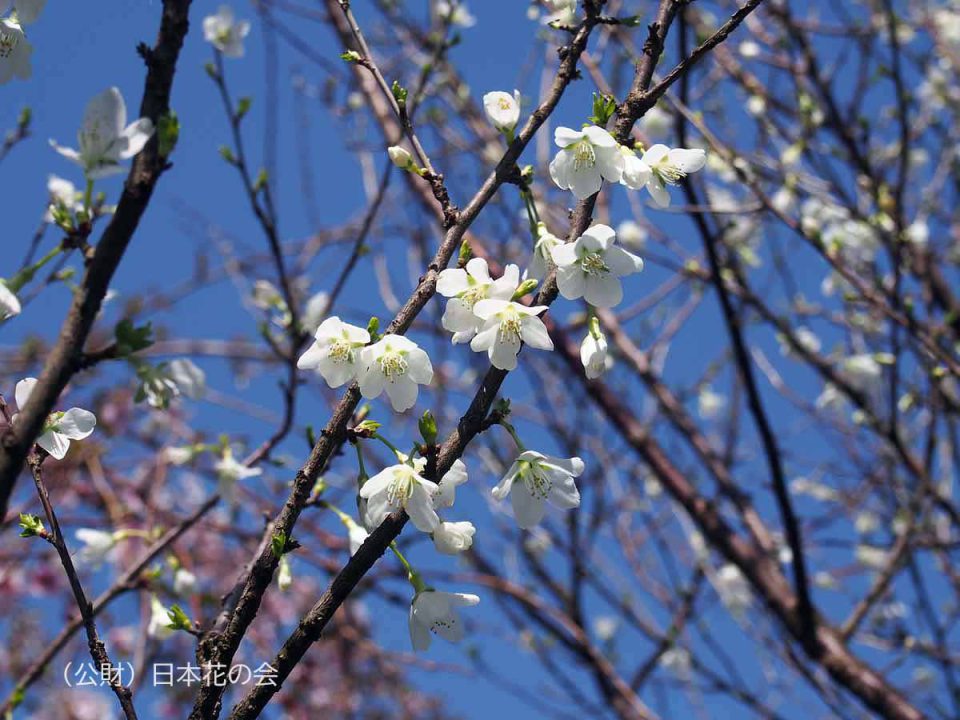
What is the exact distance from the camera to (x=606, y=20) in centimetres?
173

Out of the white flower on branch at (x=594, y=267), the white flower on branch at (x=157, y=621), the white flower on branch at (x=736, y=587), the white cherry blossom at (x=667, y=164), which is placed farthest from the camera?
the white flower on branch at (x=736, y=587)

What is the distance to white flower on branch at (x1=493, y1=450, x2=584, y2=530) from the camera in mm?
1638

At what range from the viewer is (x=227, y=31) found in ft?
10.6

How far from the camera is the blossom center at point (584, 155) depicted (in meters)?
1.60

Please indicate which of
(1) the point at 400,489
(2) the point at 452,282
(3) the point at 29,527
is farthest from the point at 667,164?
(3) the point at 29,527

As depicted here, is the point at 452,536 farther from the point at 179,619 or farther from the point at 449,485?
the point at 179,619

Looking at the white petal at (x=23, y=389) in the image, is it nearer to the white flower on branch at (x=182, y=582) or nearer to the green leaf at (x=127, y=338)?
the green leaf at (x=127, y=338)

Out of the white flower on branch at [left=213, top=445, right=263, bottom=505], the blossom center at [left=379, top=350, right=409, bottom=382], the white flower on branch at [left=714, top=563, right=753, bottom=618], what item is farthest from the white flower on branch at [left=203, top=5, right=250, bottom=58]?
the white flower on branch at [left=714, top=563, right=753, bottom=618]

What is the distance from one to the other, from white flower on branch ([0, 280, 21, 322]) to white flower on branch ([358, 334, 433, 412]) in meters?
0.55

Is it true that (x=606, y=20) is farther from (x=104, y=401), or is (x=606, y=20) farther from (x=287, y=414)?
(x=104, y=401)

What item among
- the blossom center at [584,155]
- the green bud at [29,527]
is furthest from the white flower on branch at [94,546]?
the blossom center at [584,155]

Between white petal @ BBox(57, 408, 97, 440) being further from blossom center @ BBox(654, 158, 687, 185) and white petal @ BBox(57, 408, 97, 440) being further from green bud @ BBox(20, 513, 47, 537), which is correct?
blossom center @ BBox(654, 158, 687, 185)

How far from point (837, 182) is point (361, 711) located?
540cm

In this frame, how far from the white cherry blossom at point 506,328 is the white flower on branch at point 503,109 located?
367mm
